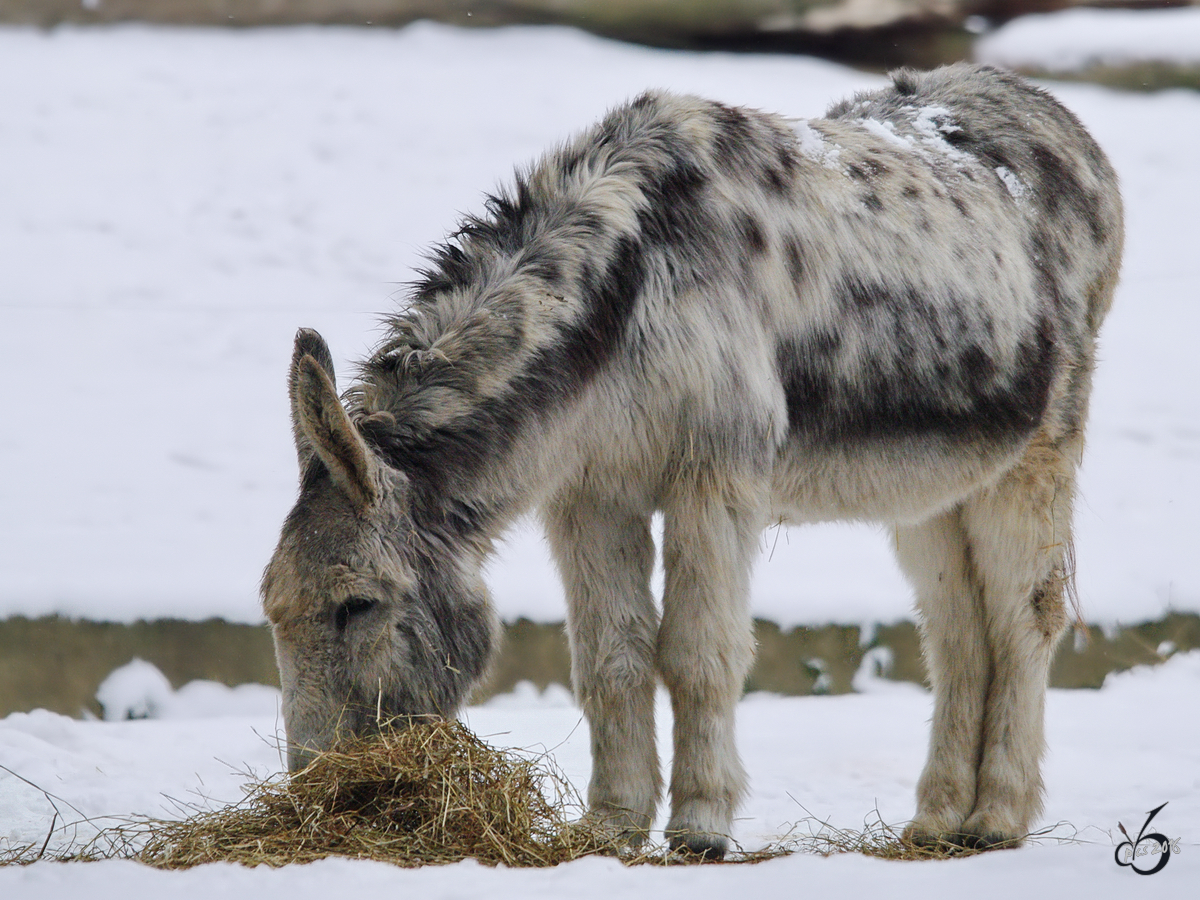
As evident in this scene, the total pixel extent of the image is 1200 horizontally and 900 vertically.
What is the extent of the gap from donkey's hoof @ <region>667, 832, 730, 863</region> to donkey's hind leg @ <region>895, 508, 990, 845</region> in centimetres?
110

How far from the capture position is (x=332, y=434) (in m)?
3.02

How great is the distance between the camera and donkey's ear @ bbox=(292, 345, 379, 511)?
295 centimetres

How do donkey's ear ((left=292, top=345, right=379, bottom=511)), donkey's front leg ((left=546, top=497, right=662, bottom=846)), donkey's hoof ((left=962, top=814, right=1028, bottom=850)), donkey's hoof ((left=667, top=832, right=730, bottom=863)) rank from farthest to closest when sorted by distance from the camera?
donkey's hoof ((left=962, top=814, right=1028, bottom=850)) → donkey's front leg ((left=546, top=497, right=662, bottom=846)) → donkey's hoof ((left=667, top=832, right=730, bottom=863)) → donkey's ear ((left=292, top=345, right=379, bottom=511))

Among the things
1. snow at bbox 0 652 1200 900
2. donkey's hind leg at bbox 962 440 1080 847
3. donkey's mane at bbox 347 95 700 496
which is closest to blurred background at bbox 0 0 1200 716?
snow at bbox 0 652 1200 900

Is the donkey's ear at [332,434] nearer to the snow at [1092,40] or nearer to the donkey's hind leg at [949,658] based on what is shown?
the donkey's hind leg at [949,658]

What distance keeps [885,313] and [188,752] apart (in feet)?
11.4

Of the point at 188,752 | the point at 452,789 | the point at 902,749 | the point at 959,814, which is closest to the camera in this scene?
the point at 452,789

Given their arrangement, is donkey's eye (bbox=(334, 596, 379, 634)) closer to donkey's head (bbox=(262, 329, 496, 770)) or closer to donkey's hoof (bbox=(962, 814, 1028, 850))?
donkey's head (bbox=(262, 329, 496, 770))

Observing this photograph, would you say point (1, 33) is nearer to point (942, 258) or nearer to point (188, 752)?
point (188, 752)

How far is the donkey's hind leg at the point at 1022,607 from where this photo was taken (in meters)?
4.35

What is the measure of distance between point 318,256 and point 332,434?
6.24 metres

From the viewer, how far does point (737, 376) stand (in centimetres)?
350

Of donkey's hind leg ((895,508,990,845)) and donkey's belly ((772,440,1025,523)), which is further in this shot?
donkey's hind leg ((895,508,990,845))

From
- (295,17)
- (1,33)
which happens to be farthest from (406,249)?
(1,33)
